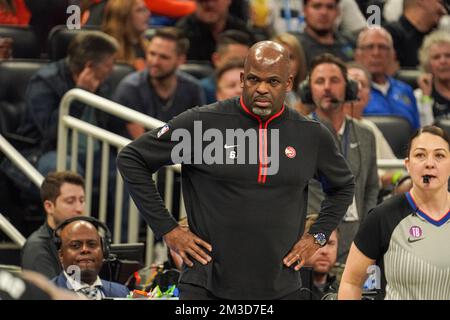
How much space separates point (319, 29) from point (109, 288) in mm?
3639

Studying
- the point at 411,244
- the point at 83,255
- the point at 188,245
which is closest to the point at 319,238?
the point at 411,244

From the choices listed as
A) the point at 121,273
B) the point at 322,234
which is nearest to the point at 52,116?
the point at 121,273

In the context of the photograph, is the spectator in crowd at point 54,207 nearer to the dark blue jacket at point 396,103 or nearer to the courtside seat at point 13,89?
the courtside seat at point 13,89

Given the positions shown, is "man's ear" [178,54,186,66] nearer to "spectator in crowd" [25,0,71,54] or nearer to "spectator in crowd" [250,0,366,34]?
"spectator in crowd" [25,0,71,54]

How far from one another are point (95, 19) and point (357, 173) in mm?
2744

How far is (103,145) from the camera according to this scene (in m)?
7.20

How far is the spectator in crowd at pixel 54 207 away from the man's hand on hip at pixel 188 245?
171cm

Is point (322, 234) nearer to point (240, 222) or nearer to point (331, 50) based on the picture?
point (240, 222)

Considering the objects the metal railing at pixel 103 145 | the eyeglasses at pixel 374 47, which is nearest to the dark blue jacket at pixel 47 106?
the metal railing at pixel 103 145

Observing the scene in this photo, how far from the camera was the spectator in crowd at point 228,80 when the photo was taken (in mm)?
7531

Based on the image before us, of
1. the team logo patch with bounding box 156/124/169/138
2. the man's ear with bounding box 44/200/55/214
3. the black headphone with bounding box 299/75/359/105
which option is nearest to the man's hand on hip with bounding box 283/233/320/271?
the team logo patch with bounding box 156/124/169/138

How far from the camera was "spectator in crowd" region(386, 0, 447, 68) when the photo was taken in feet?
31.8

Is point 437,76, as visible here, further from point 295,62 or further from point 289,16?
point 295,62

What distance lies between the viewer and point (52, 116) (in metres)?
7.54
